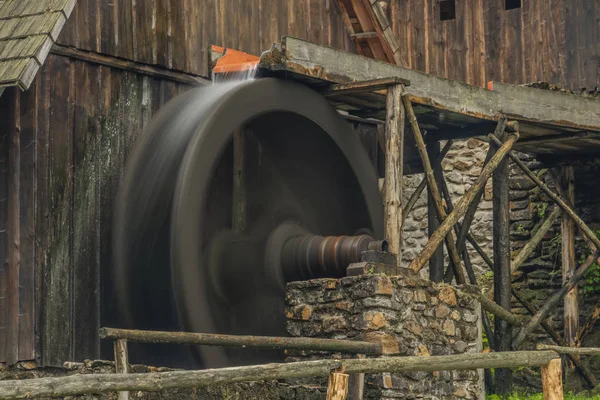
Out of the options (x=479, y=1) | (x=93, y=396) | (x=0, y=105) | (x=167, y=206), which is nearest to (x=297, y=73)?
→ (x=167, y=206)

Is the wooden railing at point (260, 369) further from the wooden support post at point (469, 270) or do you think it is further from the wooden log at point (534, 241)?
the wooden log at point (534, 241)

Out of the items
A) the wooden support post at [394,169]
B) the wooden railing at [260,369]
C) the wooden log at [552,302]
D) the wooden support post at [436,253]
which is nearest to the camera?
the wooden railing at [260,369]

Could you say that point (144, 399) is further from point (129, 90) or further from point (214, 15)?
point (214, 15)

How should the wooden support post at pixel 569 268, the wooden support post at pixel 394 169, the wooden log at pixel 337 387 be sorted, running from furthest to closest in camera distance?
the wooden support post at pixel 569 268 → the wooden support post at pixel 394 169 → the wooden log at pixel 337 387

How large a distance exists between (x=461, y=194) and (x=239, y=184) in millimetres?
4822

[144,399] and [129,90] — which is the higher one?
[129,90]

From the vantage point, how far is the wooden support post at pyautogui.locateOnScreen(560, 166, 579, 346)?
13625 millimetres

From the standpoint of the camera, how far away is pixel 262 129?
11086mm

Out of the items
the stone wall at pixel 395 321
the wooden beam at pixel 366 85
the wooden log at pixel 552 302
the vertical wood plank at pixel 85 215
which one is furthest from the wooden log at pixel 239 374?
the wooden log at pixel 552 302

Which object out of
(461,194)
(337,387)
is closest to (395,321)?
(337,387)

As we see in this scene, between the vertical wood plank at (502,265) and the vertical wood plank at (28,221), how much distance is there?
425cm

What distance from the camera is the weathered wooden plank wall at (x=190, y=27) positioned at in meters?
10.5

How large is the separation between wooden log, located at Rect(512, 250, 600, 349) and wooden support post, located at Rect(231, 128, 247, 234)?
2747 mm

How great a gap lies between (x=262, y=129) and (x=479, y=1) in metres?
4.94
